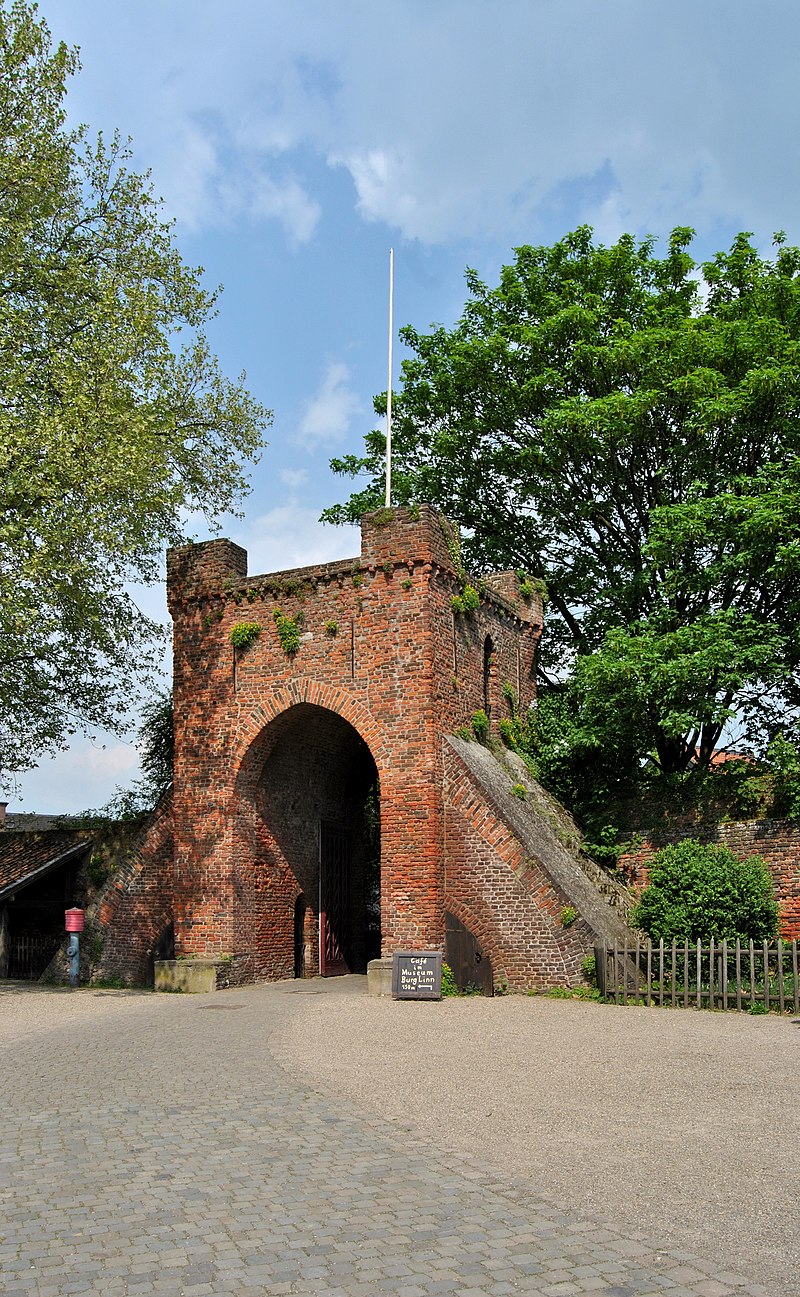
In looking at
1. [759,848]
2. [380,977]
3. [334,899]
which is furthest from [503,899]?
[334,899]

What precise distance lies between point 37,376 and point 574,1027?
13966 millimetres

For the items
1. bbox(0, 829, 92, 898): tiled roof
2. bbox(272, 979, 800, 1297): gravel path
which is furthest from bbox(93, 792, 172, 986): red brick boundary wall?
bbox(272, 979, 800, 1297): gravel path

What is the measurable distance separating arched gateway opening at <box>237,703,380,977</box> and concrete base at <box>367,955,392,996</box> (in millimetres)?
3288

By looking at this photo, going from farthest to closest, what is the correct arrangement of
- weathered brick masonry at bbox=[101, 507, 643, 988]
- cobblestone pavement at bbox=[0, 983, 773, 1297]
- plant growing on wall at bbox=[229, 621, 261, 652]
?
plant growing on wall at bbox=[229, 621, 261, 652]
weathered brick masonry at bbox=[101, 507, 643, 988]
cobblestone pavement at bbox=[0, 983, 773, 1297]

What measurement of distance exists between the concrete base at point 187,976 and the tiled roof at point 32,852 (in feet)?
14.1

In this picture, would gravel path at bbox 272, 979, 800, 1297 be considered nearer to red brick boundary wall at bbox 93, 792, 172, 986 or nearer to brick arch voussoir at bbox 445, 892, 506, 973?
brick arch voussoir at bbox 445, 892, 506, 973

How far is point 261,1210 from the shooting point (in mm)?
5930

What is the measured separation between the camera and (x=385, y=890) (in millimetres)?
17812

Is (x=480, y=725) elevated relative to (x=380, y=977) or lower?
elevated

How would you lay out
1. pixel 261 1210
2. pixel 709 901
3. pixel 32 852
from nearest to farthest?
pixel 261 1210
pixel 709 901
pixel 32 852

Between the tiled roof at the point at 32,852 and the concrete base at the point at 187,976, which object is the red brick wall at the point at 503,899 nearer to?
the concrete base at the point at 187,976

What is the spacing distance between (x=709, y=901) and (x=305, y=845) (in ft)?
26.6

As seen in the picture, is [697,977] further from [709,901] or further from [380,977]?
[380,977]

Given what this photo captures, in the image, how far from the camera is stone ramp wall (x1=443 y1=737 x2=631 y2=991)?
54.5ft
